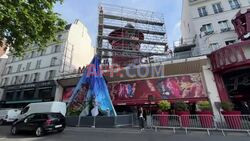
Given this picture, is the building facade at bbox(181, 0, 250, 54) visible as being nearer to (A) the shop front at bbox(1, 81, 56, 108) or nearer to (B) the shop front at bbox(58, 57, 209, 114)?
(B) the shop front at bbox(58, 57, 209, 114)

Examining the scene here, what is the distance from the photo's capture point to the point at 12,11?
7.46m

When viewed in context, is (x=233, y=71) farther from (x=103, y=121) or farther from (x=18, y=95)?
(x=18, y=95)

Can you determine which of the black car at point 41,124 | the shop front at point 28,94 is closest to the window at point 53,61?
the shop front at point 28,94

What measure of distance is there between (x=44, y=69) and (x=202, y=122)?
24398 mm

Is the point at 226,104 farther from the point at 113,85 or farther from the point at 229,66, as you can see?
the point at 113,85

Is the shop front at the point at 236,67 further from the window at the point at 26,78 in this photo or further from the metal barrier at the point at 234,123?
the window at the point at 26,78

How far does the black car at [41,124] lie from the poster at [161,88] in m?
9.27

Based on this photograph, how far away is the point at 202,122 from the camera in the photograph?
10406mm

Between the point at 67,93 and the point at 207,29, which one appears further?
the point at 67,93

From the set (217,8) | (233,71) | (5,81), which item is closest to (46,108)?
(233,71)

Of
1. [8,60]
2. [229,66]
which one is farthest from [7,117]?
[229,66]

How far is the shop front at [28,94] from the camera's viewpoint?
2428 cm

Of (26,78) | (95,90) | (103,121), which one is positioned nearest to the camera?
(103,121)

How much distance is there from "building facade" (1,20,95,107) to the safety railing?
1687 centimetres
